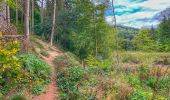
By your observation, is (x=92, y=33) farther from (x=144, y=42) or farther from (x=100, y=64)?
(x=144, y=42)

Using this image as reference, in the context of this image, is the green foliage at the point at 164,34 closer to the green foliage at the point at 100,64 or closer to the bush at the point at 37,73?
the green foliage at the point at 100,64

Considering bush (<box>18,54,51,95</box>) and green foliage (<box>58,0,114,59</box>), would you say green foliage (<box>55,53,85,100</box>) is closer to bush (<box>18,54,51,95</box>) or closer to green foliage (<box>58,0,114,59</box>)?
bush (<box>18,54,51,95</box>)

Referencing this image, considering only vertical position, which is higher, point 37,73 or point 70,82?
point 37,73

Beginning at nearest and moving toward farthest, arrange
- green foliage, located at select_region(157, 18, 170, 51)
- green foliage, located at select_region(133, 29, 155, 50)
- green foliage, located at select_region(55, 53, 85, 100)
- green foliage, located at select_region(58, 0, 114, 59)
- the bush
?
green foliage, located at select_region(55, 53, 85, 100) < the bush < green foliage, located at select_region(58, 0, 114, 59) < green foliage, located at select_region(133, 29, 155, 50) < green foliage, located at select_region(157, 18, 170, 51)

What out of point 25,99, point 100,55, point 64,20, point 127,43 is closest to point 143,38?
point 127,43

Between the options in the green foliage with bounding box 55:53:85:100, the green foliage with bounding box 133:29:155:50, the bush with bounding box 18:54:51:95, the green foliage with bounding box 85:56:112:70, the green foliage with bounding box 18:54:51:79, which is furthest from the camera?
the green foliage with bounding box 133:29:155:50

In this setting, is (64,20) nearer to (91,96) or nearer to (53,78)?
(53,78)

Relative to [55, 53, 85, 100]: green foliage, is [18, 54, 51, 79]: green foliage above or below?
above

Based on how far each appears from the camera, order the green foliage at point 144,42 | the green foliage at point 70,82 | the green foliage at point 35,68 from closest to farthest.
Result: the green foliage at point 70,82 → the green foliage at point 35,68 → the green foliage at point 144,42

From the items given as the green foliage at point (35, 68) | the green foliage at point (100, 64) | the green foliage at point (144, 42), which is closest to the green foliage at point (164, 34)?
the green foliage at point (144, 42)

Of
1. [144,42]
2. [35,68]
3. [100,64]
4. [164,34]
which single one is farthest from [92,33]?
[164,34]

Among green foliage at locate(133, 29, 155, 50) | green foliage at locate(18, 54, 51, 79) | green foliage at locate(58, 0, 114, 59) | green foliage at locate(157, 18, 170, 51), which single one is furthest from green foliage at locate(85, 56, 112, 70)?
green foliage at locate(157, 18, 170, 51)

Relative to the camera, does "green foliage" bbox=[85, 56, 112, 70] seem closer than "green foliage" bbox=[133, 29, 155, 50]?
Yes

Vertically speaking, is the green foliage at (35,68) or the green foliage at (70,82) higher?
the green foliage at (35,68)
